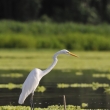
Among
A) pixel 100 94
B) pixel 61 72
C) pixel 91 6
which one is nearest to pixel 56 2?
pixel 91 6

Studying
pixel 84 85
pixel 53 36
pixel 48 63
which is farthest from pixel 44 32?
pixel 84 85

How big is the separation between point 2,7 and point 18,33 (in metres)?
13.0

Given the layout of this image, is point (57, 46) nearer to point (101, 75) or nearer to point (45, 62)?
point (45, 62)

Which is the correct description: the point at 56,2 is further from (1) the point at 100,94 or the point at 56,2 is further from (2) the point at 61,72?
(1) the point at 100,94

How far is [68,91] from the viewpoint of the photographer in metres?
19.3

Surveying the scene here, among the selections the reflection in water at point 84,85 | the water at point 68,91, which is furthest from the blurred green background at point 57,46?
the reflection in water at point 84,85

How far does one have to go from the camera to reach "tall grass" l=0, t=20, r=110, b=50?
44.9m

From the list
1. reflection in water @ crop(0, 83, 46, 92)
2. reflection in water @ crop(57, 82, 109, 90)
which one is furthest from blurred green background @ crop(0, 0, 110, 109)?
reflection in water @ crop(0, 83, 46, 92)

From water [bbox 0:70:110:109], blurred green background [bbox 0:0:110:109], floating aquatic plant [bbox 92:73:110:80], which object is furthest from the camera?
floating aquatic plant [bbox 92:73:110:80]

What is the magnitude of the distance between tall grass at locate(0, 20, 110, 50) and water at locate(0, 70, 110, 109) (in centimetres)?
1807

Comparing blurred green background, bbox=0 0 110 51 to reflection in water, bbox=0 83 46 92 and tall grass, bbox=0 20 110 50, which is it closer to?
tall grass, bbox=0 20 110 50

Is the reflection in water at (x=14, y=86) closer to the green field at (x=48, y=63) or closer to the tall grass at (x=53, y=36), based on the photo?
the green field at (x=48, y=63)

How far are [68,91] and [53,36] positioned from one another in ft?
87.6

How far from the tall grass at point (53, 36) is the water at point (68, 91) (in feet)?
59.3
